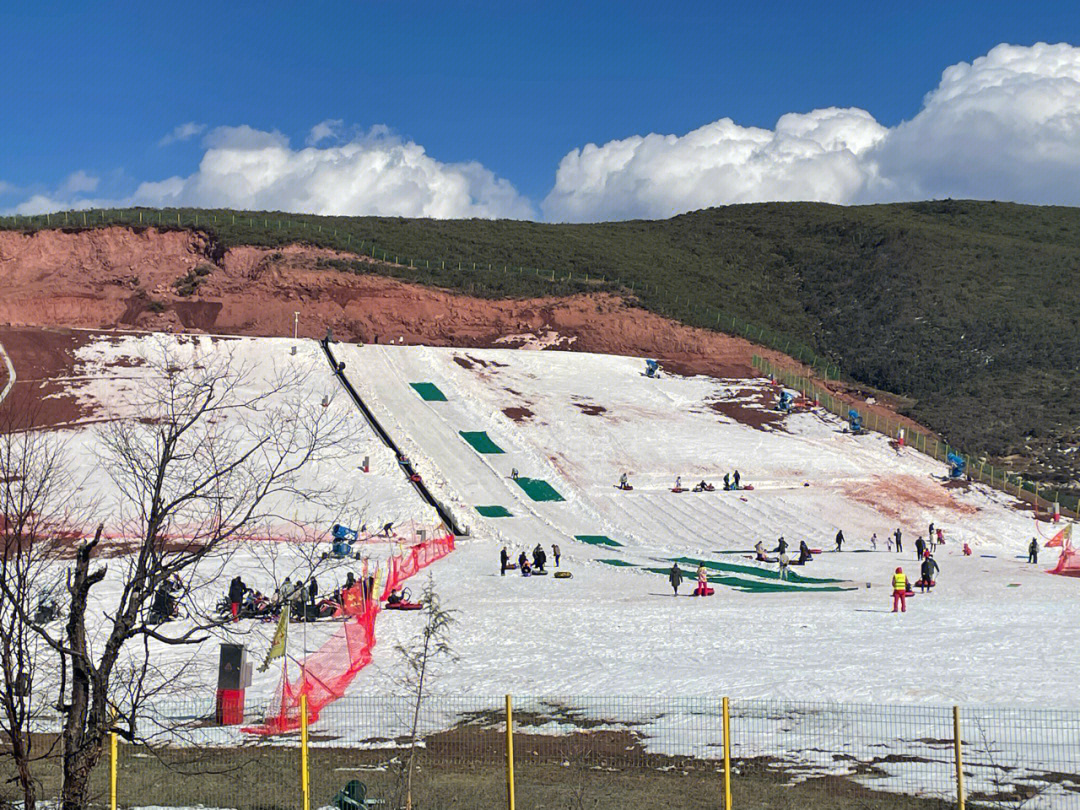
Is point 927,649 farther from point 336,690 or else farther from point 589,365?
point 589,365

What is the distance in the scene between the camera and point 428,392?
201ft

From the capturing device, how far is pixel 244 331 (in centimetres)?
7369

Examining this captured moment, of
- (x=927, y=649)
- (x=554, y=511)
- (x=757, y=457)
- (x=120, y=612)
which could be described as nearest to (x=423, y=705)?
(x=120, y=612)

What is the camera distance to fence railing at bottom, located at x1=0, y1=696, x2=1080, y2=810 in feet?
40.7

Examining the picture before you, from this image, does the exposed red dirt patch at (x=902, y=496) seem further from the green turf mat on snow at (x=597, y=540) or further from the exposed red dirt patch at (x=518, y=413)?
the exposed red dirt patch at (x=518, y=413)

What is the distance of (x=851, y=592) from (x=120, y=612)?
24795 mm

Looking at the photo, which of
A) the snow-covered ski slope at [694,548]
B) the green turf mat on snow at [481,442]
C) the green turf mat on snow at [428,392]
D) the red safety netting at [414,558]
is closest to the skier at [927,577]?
the snow-covered ski slope at [694,548]

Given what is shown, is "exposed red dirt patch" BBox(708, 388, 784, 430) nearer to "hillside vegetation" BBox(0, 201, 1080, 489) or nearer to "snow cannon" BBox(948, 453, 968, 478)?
"snow cannon" BBox(948, 453, 968, 478)

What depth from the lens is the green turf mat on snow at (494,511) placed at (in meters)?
45.6

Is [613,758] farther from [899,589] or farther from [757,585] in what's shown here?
[757,585]

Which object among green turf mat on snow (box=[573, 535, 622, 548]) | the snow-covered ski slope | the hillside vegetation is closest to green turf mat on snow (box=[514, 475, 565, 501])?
the snow-covered ski slope

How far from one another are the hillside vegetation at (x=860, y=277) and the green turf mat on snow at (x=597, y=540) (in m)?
26.7

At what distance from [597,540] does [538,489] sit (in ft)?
22.4

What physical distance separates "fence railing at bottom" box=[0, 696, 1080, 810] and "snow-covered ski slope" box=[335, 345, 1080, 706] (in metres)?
1.73
